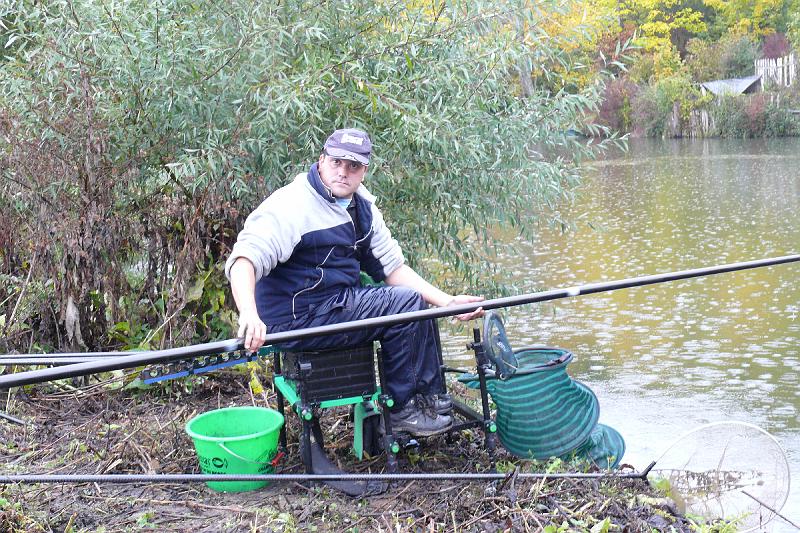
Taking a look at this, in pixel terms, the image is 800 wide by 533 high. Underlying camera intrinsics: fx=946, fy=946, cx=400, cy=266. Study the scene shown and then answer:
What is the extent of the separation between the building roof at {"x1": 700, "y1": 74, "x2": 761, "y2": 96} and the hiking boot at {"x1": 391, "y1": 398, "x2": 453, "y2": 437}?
32.4 m

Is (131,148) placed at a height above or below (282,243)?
above

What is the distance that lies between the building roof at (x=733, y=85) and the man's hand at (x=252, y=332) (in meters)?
33.1

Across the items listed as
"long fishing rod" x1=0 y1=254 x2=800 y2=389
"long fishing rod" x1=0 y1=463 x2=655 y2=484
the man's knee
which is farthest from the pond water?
the man's knee

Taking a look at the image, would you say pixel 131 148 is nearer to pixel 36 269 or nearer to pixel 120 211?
pixel 120 211

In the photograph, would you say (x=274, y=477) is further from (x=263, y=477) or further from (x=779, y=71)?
(x=779, y=71)

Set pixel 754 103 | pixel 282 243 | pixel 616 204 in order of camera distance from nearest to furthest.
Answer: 1. pixel 282 243
2. pixel 616 204
3. pixel 754 103

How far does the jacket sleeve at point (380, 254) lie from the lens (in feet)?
13.2

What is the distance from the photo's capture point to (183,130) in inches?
205

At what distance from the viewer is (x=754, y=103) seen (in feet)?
101

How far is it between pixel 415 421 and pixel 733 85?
3478 cm

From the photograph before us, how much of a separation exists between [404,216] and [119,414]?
2027mm

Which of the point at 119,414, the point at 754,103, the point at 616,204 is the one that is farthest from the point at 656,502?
the point at 754,103

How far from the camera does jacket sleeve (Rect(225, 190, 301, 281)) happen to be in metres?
3.51

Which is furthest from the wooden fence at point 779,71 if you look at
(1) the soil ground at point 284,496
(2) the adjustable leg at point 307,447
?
(2) the adjustable leg at point 307,447
